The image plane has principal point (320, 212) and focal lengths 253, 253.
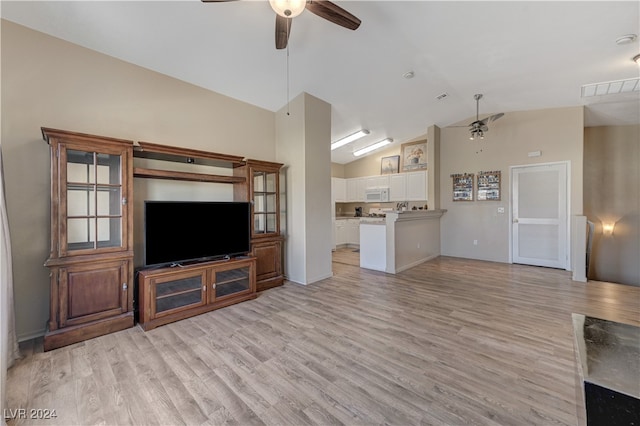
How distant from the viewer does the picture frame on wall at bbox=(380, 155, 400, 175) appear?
738 centimetres

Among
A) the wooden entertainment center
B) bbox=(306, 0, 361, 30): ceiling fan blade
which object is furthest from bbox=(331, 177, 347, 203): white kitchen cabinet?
bbox=(306, 0, 361, 30): ceiling fan blade

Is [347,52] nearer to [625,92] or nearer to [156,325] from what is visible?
[156,325]

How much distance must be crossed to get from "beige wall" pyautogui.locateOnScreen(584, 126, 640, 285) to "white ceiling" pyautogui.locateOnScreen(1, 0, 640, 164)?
40.1 inches

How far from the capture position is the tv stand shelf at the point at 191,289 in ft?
8.98

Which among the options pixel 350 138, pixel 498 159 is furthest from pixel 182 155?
pixel 498 159

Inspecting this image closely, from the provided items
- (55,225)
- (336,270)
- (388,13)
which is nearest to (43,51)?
(55,225)

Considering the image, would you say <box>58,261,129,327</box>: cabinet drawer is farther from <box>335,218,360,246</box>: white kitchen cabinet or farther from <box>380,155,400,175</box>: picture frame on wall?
<box>380,155,400,175</box>: picture frame on wall

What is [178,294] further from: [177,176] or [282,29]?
[282,29]

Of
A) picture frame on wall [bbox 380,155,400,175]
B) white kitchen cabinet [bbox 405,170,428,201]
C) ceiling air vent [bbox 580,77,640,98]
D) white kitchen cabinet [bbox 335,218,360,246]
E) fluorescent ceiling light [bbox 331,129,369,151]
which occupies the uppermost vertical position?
ceiling air vent [bbox 580,77,640,98]

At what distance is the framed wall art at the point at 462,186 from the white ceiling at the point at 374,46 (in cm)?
196

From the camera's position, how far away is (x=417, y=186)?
22.4ft

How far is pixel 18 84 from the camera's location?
97.5 inches

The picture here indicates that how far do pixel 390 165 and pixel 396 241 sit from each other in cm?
331

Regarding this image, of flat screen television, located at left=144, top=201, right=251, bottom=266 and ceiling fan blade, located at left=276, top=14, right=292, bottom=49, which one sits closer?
ceiling fan blade, located at left=276, top=14, right=292, bottom=49
